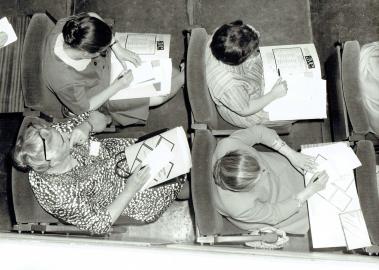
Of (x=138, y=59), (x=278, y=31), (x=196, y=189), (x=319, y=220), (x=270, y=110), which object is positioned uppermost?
(x=278, y=31)

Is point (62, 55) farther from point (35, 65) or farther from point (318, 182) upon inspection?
point (318, 182)

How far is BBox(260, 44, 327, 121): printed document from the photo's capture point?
2.45 m

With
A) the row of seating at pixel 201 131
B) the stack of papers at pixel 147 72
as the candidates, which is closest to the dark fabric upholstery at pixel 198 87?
the row of seating at pixel 201 131

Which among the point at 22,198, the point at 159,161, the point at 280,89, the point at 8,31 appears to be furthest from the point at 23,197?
the point at 280,89

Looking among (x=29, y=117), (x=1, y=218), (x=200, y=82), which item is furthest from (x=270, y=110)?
(x=1, y=218)

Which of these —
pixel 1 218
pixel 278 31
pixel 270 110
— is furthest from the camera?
pixel 278 31

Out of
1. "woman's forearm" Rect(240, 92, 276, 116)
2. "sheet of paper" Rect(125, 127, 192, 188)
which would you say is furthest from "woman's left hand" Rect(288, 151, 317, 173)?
"sheet of paper" Rect(125, 127, 192, 188)

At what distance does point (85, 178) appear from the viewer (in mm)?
2158

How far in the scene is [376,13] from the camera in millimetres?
3340

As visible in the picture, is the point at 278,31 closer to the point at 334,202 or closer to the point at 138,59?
the point at 138,59

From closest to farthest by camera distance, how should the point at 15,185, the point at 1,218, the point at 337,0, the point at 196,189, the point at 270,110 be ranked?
the point at 196,189, the point at 15,185, the point at 270,110, the point at 1,218, the point at 337,0

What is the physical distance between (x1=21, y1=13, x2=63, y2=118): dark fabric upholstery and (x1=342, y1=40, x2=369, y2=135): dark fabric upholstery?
1684 millimetres

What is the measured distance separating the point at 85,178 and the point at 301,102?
132cm

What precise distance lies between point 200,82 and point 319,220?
3.36 ft
